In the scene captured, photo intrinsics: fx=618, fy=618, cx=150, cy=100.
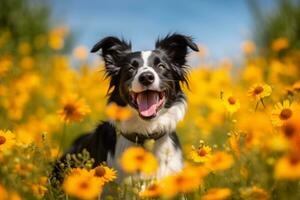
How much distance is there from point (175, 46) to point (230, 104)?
5.23ft

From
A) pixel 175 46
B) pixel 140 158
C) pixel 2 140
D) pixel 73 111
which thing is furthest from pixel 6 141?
pixel 175 46

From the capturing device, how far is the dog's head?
489 cm

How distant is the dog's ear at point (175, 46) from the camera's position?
5480mm

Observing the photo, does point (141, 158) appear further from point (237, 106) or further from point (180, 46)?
point (180, 46)

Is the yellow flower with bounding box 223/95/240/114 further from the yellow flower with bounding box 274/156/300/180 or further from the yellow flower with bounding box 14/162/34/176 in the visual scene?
the yellow flower with bounding box 274/156/300/180

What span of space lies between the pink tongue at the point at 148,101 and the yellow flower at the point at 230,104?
0.95 meters

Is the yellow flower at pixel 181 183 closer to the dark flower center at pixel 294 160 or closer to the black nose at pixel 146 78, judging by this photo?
the dark flower center at pixel 294 160

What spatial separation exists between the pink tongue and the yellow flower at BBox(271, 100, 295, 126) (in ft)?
4.63

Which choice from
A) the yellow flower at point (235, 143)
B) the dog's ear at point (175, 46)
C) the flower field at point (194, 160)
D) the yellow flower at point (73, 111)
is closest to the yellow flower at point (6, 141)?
the flower field at point (194, 160)

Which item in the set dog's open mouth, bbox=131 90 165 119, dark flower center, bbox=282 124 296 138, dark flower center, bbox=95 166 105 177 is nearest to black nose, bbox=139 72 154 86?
dog's open mouth, bbox=131 90 165 119

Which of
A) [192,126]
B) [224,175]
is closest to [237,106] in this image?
[224,175]

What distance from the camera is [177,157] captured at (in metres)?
5.04

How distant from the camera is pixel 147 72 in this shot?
486cm

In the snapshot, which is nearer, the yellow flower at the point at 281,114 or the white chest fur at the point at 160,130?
the yellow flower at the point at 281,114
